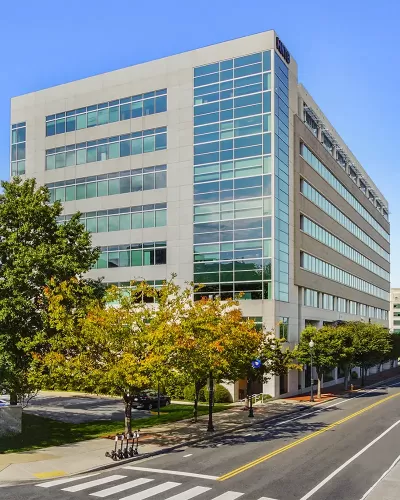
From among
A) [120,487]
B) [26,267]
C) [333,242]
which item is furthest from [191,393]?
[333,242]

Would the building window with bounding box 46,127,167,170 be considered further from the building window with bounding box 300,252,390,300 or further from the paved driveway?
the paved driveway

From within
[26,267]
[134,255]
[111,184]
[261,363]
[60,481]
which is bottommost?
[60,481]

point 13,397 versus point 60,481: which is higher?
point 13,397

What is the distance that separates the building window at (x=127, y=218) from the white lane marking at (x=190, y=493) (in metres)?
39.1

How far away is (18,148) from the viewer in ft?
225

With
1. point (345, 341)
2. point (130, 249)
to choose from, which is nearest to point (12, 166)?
point (130, 249)

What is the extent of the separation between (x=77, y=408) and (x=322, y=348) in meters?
24.1

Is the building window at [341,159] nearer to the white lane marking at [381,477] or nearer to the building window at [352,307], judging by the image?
the building window at [352,307]

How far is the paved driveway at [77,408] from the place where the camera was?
40344mm

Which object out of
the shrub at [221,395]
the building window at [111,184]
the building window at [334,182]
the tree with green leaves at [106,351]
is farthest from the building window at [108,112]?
the tree with green leaves at [106,351]

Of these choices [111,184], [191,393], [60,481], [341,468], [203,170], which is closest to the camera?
[60,481]

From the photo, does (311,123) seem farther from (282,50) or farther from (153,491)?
(153,491)

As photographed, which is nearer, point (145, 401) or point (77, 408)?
point (145, 401)

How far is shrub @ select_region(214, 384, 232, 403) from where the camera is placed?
5072 centimetres
